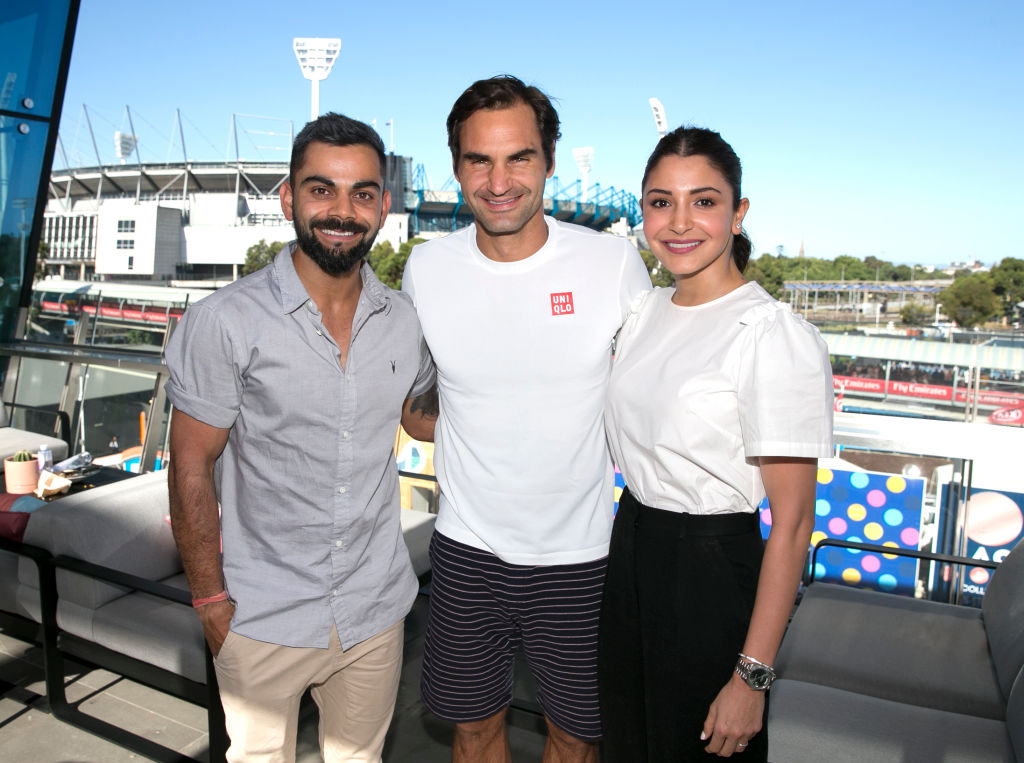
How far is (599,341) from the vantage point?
1792 mm

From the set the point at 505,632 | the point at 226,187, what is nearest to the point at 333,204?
Answer: the point at 505,632

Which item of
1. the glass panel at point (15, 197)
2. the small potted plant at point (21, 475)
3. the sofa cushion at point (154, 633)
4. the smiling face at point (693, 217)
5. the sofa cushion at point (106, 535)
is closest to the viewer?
the smiling face at point (693, 217)

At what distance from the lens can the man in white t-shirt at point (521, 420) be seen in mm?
1796

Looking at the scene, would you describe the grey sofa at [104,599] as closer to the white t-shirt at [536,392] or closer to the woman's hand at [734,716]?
the white t-shirt at [536,392]

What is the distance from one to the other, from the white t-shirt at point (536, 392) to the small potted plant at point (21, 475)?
145 inches

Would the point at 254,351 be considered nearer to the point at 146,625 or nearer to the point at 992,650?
the point at 146,625

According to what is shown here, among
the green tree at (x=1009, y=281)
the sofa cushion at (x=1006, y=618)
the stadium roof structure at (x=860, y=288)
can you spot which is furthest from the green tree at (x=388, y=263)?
the stadium roof structure at (x=860, y=288)

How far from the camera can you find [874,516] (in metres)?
4.30

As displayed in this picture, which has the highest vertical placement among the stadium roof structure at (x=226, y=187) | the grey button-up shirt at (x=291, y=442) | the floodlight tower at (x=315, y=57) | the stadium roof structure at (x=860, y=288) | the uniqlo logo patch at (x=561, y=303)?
the floodlight tower at (x=315, y=57)

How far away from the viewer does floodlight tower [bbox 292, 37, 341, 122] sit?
50562 mm

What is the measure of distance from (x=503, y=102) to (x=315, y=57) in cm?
5580

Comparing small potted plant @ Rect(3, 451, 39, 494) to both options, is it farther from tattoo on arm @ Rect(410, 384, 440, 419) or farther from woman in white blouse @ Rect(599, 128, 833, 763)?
woman in white blouse @ Rect(599, 128, 833, 763)

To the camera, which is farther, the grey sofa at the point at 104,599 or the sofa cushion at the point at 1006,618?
the grey sofa at the point at 104,599

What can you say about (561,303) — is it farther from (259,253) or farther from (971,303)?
(259,253)
